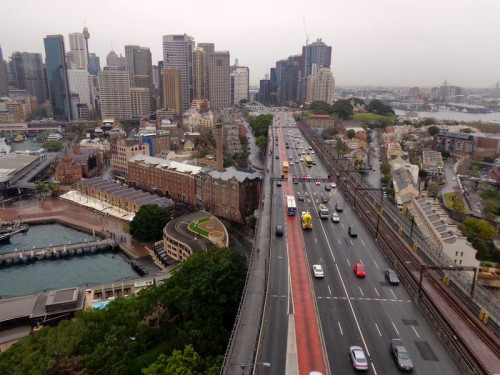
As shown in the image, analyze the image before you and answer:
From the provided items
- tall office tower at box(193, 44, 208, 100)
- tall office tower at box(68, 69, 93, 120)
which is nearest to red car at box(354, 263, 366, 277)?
tall office tower at box(193, 44, 208, 100)

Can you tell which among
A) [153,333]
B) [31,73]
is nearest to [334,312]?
[153,333]

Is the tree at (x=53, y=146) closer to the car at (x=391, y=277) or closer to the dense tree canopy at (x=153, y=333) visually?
the dense tree canopy at (x=153, y=333)

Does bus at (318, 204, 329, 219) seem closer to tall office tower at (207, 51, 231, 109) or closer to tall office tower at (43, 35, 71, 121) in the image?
tall office tower at (207, 51, 231, 109)

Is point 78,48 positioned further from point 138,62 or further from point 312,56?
point 312,56

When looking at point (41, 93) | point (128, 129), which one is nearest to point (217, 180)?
point (128, 129)

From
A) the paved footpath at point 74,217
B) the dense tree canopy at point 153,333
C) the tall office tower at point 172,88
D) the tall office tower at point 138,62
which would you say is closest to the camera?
the dense tree canopy at point 153,333

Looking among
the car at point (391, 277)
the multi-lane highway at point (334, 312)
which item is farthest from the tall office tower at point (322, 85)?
the car at point (391, 277)

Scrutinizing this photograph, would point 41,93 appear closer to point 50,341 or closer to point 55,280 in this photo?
point 55,280
